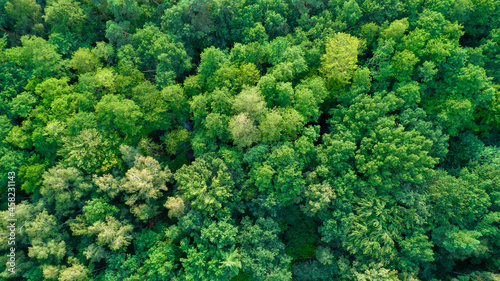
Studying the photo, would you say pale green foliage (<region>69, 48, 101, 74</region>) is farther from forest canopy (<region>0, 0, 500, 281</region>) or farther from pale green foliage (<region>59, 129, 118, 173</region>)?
pale green foliage (<region>59, 129, 118, 173</region>)

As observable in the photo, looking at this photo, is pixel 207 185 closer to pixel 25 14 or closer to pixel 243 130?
pixel 243 130

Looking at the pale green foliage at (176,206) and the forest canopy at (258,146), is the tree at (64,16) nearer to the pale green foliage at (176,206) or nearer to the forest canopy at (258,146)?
the forest canopy at (258,146)

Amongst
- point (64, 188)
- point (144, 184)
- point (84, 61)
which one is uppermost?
point (84, 61)

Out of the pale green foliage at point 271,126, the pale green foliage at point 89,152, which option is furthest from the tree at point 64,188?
the pale green foliage at point 271,126

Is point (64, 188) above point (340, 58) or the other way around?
the other way around

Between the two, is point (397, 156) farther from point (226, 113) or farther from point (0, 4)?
point (0, 4)

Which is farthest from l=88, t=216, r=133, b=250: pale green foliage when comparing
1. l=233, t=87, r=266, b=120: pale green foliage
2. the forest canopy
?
l=233, t=87, r=266, b=120: pale green foliage

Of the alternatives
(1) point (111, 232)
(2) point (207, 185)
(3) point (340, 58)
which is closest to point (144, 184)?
(1) point (111, 232)

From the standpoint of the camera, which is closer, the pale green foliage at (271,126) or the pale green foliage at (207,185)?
the pale green foliage at (271,126)

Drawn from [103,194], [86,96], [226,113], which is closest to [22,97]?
[86,96]
